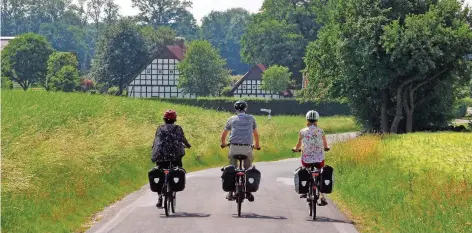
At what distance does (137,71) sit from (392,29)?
70.7 metres

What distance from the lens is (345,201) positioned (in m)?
19.7

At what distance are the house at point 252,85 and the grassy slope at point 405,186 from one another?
86.4m

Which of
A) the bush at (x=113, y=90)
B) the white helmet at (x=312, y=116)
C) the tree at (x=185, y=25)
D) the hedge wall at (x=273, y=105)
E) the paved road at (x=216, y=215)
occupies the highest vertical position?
the tree at (x=185, y=25)

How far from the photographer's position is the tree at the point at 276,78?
10662 centimetres

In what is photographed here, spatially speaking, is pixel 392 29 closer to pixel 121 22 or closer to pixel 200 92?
pixel 200 92

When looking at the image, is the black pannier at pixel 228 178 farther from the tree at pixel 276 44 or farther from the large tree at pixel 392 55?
the tree at pixel 276 44

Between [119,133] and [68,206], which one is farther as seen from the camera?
[119,133]

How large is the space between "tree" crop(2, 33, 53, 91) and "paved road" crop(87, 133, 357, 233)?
329ft

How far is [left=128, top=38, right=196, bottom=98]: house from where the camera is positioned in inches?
4569

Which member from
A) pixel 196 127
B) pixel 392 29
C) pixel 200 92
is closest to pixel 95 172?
pixel 196 127

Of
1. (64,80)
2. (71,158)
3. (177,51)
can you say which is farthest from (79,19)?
(71,158)

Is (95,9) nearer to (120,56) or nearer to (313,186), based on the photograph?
(120,56)

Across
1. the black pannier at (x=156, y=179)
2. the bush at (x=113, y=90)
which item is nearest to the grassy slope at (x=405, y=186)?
the black pannier at (x=156, y=179)

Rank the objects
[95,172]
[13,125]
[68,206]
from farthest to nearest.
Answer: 1. [13,125]
2. [95,172]
3. [68,206]
